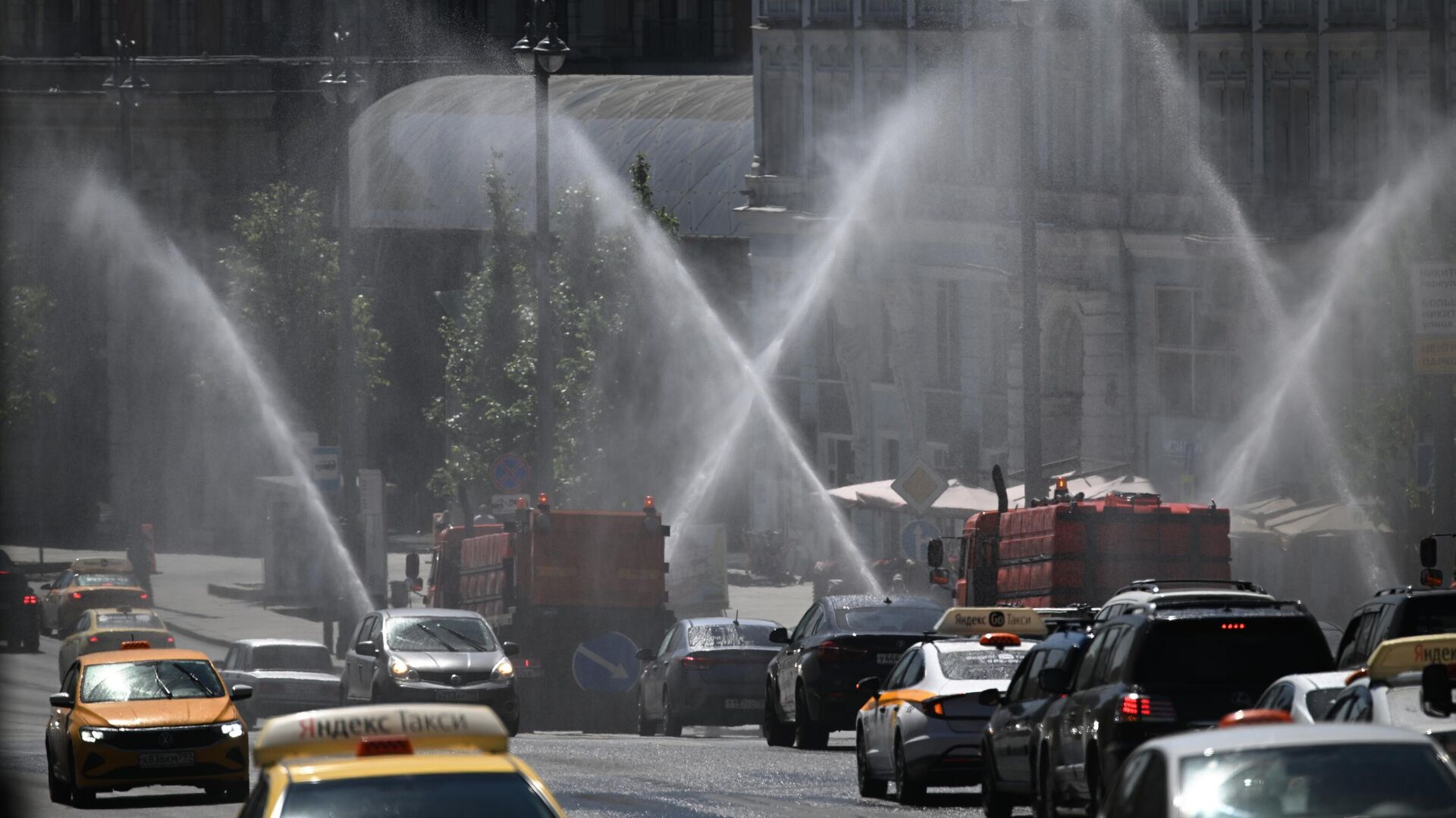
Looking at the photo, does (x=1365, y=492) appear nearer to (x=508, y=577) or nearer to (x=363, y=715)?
(x=508, y=577)

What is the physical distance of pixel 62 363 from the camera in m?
78.8

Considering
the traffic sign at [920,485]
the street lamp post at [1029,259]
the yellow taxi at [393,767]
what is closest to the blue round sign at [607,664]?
the traffic sign at [920,485]

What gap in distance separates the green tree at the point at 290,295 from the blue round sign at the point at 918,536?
25767mm

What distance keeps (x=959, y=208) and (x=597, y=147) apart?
2279 cm

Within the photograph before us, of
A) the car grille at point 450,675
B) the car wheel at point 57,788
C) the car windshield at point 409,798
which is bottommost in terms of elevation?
the car wheel at point 57,788

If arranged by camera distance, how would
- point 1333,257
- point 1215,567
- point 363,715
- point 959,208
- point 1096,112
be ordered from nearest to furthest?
point 363,715 < point 1215,567 < point 1333,257 < point 1096,112 < point 959,208

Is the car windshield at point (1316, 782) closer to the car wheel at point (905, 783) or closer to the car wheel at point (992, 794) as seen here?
the car wheel at point (992, 794)

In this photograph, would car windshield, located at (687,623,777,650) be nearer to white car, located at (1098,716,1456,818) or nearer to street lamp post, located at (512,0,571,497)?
street lamp post, located at (512,0,571,497)

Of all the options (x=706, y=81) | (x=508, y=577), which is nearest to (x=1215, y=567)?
(x=508, y=577)

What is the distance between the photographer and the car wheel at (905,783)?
61.0 feet

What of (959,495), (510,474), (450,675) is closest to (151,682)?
(450,675)

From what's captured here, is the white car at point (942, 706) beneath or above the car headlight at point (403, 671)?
above

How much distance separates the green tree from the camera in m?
59.4

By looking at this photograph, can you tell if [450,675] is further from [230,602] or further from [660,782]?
[230,602]
